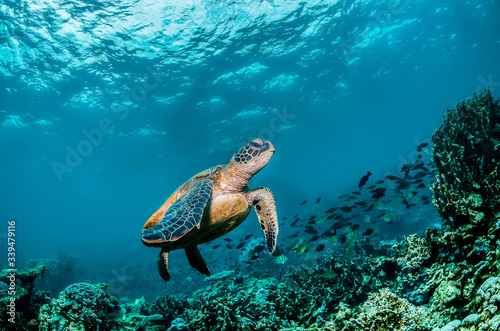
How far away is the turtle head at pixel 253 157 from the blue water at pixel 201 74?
29.7 ft

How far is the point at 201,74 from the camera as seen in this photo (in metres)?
17.0

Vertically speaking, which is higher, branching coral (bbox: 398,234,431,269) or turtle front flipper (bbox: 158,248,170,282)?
turtle front flipper (bbox: 158,248,170,282)

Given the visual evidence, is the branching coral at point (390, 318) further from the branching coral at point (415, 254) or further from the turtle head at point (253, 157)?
the turtle head at point (253, 157)

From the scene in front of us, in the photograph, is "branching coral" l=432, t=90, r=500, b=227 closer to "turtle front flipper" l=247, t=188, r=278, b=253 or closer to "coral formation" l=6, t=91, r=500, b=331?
"coral formation" l=6, t=91, r=500, b=331

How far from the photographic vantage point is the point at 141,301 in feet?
20.3

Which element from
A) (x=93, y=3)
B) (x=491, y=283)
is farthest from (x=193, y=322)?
(x=93, y=3)

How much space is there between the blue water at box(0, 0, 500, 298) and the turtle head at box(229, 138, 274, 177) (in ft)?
29.7

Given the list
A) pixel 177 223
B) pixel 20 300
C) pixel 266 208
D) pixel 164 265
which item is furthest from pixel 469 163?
pixel 20 300

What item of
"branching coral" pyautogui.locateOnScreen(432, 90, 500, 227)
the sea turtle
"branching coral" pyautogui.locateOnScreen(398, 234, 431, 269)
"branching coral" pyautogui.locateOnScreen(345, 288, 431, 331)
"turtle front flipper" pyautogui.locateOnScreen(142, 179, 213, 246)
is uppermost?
the sea turtle

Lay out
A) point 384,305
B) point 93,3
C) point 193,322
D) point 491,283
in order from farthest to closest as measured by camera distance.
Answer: point 93,3
point 193,322
point 384,305
point 491,283

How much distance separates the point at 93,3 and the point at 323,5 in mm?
12262

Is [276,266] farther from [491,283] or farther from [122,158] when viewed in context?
[122,158]

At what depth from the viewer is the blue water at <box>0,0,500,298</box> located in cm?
1258

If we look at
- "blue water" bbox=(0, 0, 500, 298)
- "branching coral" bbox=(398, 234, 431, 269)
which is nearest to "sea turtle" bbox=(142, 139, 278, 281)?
"branching coral" bbox=(398, 234, 431, 269)
